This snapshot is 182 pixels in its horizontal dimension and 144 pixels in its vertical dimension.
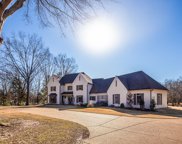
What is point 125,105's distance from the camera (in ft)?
109

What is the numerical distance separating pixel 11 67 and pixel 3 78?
3401mm

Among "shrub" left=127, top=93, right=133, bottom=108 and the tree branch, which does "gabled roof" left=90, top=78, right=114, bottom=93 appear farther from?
the tree branch

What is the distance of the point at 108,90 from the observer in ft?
121

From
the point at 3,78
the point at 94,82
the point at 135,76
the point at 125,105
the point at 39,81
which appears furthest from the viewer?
the point at 39,81

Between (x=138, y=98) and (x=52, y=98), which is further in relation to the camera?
(x=52, y=98)

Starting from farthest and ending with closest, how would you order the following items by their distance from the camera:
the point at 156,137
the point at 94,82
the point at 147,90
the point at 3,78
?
1. the point at 3,78
2. the point at 94,82
3. the point at 147,90
4. the point at 156,137

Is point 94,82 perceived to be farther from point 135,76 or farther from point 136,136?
point 136,136

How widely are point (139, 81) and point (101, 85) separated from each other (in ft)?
32.6

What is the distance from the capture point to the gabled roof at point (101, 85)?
3969 centimetres

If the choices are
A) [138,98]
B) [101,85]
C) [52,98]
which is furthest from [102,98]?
[52,98]

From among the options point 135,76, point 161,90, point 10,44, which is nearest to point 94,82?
point 135,76

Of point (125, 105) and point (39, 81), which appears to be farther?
point (39, 81)

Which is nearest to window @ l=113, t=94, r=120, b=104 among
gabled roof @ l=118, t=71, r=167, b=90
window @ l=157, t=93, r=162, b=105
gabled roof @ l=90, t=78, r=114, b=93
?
gabled roof @ l=118, t=71, r=167, b=90

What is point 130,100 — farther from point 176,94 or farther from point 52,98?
point 52,98
